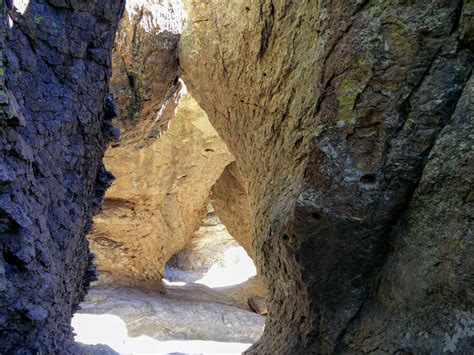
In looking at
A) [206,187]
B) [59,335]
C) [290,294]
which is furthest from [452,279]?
[206,187]

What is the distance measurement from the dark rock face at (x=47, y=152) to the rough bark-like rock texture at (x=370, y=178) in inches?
60.5

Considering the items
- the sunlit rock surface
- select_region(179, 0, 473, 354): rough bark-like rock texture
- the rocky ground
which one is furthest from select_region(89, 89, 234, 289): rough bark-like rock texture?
select_region(179, 0, 473, 354): rough bark-like rock texture

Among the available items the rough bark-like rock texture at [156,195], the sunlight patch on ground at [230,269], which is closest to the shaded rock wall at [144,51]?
the rough bark-like rock texture at [156,195]

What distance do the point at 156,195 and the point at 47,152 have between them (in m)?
6.69

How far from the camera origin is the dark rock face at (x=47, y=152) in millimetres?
2410

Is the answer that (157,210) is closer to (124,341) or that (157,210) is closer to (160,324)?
(160,324)

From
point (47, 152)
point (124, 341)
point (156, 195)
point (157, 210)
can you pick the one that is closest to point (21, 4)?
point (47, 152)

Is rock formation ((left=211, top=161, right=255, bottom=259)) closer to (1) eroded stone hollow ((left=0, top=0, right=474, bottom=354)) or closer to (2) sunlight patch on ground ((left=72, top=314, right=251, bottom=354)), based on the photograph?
(2) sunlight patch on ground ((left=72, top=314, right=251, bottom=354))

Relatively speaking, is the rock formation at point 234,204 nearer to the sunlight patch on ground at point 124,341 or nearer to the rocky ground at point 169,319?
the rocky ground at point 169,319

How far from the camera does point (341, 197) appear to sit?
2.73m

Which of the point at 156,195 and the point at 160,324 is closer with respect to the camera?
the point at 160,324

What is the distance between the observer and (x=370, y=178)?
104 inches

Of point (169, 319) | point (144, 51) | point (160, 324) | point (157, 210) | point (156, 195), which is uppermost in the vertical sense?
point (144, 51)

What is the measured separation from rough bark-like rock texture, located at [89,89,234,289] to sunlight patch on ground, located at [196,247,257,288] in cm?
398
